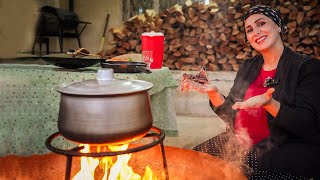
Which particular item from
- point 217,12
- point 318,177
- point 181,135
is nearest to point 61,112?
point 318,177

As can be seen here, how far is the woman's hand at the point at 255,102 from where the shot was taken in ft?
5.19

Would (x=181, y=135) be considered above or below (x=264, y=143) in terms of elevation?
below

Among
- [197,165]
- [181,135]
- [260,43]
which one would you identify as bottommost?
[181,135]

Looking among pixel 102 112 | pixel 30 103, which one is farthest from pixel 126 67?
pixel 102 112

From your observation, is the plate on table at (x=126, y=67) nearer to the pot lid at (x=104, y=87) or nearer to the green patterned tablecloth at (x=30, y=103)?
the green patterned tablecloth at (x=30, y=103)

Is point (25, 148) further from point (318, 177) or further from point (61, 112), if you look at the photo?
point (318, 177)

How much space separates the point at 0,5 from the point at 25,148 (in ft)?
13.7

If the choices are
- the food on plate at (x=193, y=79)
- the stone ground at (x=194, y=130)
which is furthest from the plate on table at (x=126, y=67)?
the stone ground at (x=194, y=130)

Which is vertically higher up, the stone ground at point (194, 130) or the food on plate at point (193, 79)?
the food on plate at point (193, 79)

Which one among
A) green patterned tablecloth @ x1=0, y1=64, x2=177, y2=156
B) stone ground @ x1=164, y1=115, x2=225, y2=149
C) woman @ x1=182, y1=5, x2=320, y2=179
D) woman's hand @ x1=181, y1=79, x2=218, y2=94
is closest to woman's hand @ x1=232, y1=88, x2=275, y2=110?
woman @ x1=182, y1=5, x2=320, y2=179

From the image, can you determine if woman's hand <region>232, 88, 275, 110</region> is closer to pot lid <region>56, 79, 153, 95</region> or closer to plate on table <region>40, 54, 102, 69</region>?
pot lid <region>56, 79, 153, 95</region>

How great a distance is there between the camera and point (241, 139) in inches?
83.5

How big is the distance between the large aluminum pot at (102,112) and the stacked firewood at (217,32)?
3772 mm

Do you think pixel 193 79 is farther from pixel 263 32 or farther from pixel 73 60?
pixel 73 60
